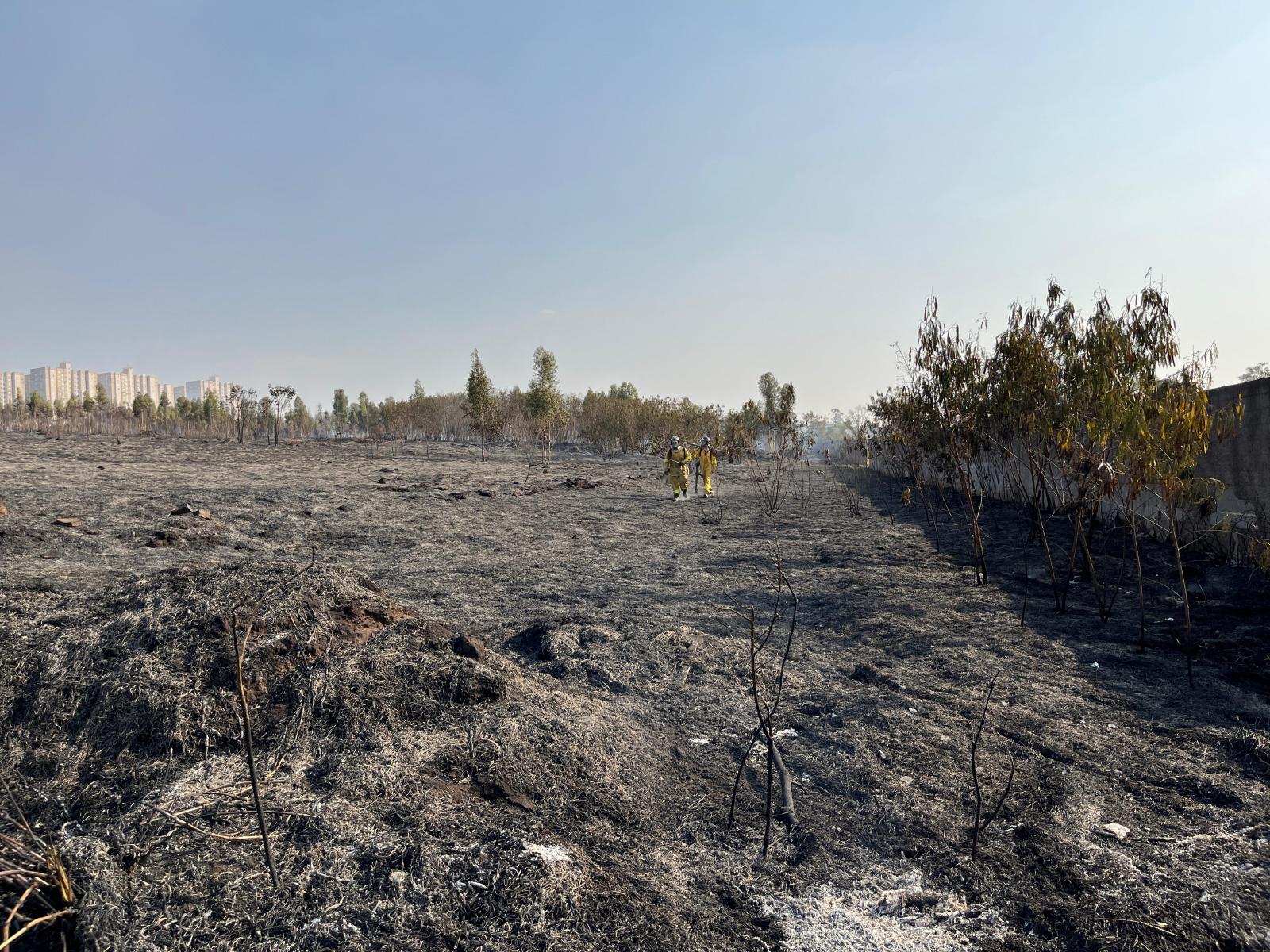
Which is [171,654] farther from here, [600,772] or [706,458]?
[706,458]

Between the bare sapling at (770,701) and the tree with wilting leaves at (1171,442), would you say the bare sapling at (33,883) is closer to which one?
the bare sapling at (770,701)

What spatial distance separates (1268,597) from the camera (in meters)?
6.86

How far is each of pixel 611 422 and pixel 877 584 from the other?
113ft

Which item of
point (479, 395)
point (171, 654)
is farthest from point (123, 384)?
point (171, 654)

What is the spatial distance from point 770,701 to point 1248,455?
7.13 metres

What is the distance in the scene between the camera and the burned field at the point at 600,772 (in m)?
2.45

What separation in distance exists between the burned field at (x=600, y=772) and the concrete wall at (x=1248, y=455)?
144cm

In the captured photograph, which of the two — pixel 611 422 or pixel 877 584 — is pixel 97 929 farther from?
pixel 611 422

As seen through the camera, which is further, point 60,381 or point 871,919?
point 60,381

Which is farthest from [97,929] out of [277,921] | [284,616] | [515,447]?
[515,447]

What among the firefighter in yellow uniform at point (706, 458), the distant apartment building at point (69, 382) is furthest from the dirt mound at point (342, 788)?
the distant apartment building at point (69, 382)

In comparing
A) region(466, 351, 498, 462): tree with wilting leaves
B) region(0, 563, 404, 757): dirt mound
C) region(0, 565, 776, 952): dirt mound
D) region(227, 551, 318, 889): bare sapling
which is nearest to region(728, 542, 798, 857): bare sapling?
region(0, 565, 776, 952): dirt mound

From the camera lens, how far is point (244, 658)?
3.90 m

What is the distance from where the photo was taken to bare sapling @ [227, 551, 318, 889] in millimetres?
2322
